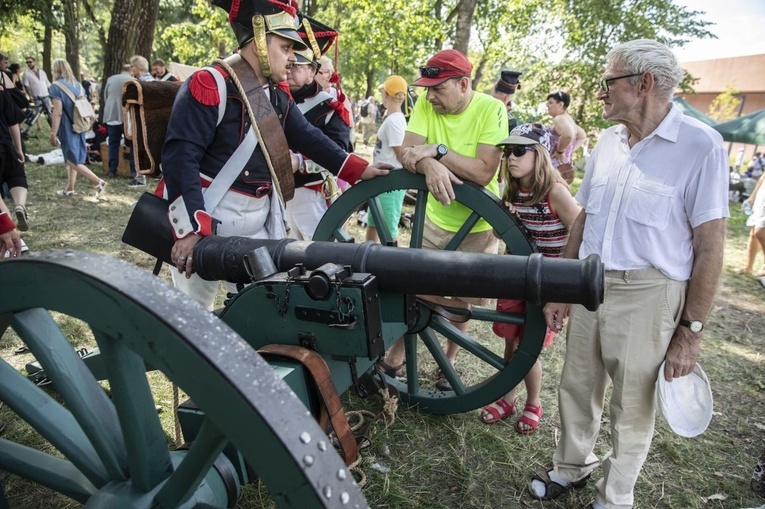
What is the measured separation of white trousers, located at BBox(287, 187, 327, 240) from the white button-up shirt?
7.36 ft

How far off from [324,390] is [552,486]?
135 cm

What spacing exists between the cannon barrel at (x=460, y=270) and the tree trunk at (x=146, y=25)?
9.34 metres

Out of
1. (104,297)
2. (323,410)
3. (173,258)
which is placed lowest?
(323,410)

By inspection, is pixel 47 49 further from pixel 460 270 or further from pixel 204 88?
pixel 460 270

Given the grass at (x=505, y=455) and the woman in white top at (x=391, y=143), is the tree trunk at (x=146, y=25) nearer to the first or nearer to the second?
the woman in white top at (x=391, y=143)

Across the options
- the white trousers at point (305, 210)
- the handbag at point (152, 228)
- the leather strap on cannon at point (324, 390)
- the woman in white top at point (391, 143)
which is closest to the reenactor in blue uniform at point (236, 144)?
the handbag at point (152, 228)

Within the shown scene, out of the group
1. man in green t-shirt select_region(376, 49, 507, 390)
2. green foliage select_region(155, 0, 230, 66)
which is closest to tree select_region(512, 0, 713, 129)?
green foliage select_region(155, 0, 230, 66)

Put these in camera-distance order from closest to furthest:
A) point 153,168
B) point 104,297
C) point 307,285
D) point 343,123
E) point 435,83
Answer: point 104,297 → point 307,285 → point 153,168 → point 435,83 → point 343,123

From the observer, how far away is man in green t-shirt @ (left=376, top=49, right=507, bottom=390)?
8.02 feet

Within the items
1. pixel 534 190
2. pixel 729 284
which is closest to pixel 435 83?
pixel 534 190

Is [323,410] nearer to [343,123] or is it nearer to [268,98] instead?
[268,98]

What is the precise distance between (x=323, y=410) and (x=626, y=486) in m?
1.34

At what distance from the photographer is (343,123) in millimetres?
3781

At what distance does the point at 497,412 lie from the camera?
2973 mm
